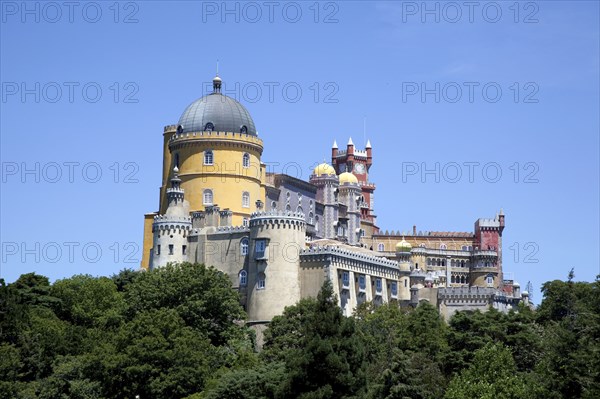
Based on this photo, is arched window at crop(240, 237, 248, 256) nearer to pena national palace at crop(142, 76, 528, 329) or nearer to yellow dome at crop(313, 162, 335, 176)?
pena national palace at crop(142, 76, 528, 329)

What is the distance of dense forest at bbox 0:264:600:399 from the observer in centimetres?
7312

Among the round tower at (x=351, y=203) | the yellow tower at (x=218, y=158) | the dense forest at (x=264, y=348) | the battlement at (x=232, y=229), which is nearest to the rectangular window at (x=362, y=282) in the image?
the dense forest at (x=264, y=348)

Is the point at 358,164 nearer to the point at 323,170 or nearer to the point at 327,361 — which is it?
the point at 323,170

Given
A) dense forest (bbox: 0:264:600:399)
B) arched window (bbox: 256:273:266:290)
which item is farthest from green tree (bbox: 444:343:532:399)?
arched window (bbox: 256:273:266:290)

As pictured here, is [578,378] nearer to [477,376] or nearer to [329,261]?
[477,376]

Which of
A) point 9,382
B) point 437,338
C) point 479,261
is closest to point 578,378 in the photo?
point 437,338

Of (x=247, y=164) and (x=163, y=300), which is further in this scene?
(x=247, y=164)

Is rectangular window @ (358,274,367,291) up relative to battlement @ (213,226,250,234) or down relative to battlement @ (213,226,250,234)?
down

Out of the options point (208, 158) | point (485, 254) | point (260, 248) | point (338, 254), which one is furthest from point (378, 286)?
point (485, 254)

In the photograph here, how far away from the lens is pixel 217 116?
117438 millimetres

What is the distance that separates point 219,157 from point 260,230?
11.6 m

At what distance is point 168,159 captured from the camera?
397 ft

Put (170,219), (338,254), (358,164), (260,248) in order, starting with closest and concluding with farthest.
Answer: (260,248), (338,254), (170,219), (358,164)

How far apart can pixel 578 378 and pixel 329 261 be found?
39535 millimetres
